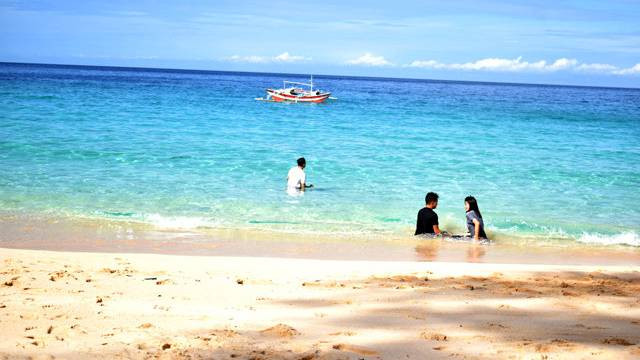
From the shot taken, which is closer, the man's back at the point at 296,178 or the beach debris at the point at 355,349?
the beach debris at the point at 355,349

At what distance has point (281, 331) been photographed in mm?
5766

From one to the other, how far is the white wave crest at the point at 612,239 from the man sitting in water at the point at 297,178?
654 centimetres

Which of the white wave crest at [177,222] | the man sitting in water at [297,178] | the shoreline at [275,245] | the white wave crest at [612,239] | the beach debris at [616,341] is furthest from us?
the man sitting in water at [297,178]

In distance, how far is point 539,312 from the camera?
21.7 feet

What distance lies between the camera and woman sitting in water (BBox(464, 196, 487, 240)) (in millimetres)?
12000

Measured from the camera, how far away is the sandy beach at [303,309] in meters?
5.35

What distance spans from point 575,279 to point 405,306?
3.06 m

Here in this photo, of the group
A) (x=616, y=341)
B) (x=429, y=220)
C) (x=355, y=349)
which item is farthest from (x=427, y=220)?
(x=355, y=349)

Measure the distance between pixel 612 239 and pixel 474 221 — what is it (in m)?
3.00

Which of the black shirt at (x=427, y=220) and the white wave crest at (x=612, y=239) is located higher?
the black shirt at (x=427, y=220)

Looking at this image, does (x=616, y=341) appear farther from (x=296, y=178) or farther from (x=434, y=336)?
(x=296, y=178)

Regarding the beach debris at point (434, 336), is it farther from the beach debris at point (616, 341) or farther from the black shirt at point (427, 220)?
the black shirt at point (427, 220)

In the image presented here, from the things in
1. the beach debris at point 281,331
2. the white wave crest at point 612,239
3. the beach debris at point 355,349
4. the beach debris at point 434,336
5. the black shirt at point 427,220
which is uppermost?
the beach debris at point 355,349

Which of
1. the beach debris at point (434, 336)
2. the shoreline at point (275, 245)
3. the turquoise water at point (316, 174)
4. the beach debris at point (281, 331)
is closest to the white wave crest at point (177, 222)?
the turquoise water at point (316, 174)
